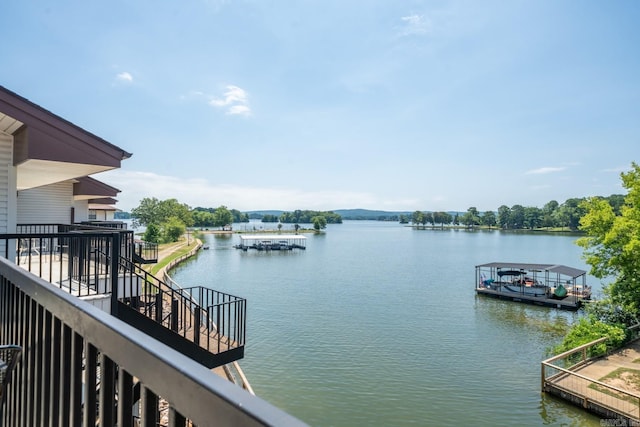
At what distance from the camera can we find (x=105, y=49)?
38.7ft

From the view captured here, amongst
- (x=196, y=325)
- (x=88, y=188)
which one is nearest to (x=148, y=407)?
(x=196, y=325)

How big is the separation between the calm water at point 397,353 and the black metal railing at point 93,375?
32.4ft

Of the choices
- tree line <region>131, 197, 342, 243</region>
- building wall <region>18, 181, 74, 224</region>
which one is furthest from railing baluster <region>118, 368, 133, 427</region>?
tree line <region>131, 197, 342, 243</region>

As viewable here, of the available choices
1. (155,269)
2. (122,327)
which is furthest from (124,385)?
(155,269)

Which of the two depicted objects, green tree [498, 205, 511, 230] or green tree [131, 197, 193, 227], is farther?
green tree [498, 205, 511, 230]

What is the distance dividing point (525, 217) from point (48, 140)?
475 ft

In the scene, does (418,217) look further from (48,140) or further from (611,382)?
(48,140)

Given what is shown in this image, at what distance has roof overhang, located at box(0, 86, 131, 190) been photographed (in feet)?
17.3

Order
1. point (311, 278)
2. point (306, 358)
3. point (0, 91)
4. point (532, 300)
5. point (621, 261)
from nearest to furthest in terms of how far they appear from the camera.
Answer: point (0, 91), point (306, 358), point (621, 261), point (532, 300), point (311, 278)

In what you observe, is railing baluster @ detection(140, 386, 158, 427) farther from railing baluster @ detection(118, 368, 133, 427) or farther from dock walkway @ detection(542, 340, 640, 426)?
dock walkway @ detection(542, 340, 640, 426)

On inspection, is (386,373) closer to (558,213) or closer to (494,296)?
(494,296)

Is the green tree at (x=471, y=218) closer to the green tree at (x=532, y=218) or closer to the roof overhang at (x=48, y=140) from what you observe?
the green tree at (x=532, y=218)

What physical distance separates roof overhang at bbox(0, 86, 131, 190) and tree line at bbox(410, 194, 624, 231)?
11903cm

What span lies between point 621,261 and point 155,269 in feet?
99.6
